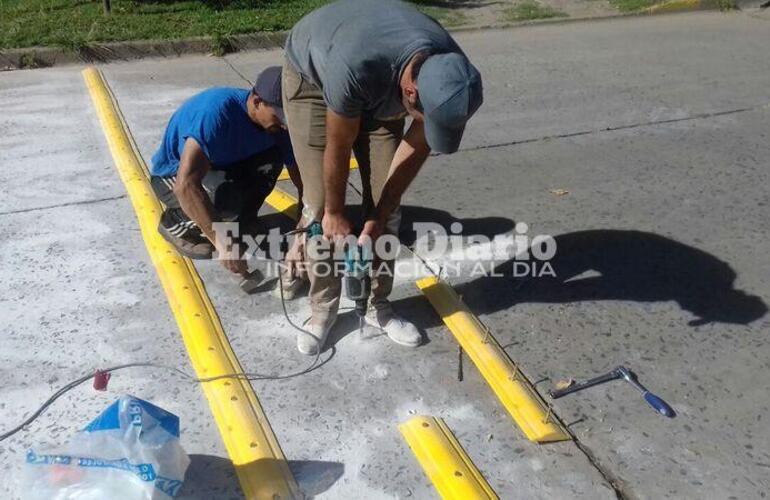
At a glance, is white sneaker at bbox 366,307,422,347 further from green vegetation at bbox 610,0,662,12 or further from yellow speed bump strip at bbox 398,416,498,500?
green vegetation at bbox 610,0,662,12

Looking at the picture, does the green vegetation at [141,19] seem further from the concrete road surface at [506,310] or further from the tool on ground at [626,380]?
the tool on ground at [626,380]

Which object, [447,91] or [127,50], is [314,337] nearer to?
[447,91]

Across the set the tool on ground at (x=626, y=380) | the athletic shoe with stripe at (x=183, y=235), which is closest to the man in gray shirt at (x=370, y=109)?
the tool on ground at (x=626, y=380)

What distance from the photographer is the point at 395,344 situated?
351 centimetres

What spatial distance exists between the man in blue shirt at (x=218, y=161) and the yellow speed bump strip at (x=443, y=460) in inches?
49.8

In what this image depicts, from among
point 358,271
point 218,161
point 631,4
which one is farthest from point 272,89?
point 631,4

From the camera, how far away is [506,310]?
3.77m

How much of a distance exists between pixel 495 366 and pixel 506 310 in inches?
20.8

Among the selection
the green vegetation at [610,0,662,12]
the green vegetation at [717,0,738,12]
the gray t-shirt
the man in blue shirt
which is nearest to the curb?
the green vegetation at [610,0,662,12]

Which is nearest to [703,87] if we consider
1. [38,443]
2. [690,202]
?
[690,202]

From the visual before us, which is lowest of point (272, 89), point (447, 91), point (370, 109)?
point (272, 89)

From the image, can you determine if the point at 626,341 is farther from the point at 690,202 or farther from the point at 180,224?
the point at 180,224

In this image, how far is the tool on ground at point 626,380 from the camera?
122 inches

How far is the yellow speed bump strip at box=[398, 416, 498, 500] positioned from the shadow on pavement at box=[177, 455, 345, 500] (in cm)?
30
